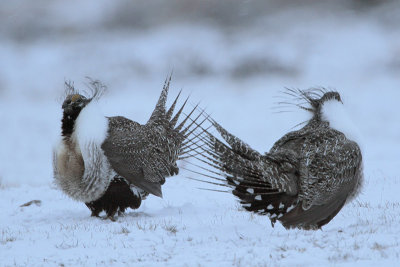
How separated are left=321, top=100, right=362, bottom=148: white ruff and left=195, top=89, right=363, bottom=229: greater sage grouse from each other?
0.29 m

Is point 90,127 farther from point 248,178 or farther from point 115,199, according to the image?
point 248,178

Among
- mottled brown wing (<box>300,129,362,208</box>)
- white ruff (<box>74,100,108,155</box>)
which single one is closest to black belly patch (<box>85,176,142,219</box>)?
white ruff (<box>74,100,108,155</box>)

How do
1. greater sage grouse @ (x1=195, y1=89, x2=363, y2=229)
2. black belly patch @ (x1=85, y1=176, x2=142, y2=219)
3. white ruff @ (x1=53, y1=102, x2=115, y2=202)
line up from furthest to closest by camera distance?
black belly patch @ (x1=85, y1=176, x2=142, y2=219) < white ruff @ (x1=53, y1=102, x2=115, y2=202) < greater sage grouse @ (x1=195, y1=89, x2=363, y2=229)

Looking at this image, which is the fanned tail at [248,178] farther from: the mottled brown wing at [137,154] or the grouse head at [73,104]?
the grouse head at [73,104]

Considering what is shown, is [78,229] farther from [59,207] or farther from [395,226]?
[395,226]

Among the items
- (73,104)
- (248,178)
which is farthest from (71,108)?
(248,178)

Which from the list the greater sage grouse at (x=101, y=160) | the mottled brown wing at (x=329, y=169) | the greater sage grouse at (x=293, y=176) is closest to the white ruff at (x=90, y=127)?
the greater sage grouse at (x=101, y=160)

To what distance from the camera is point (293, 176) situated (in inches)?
175

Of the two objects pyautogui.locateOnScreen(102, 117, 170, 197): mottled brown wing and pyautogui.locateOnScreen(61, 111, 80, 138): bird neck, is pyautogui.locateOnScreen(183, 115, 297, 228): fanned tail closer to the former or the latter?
pyautogui.locateOnScreen(102, 117, 170, 197): mottled brown wing

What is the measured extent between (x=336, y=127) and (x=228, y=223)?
4.39 ft

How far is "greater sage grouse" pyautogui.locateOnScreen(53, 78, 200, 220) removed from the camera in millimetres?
5609

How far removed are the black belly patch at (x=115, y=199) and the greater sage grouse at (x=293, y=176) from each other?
1469mm

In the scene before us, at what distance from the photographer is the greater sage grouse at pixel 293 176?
438 cm

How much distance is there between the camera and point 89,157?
18.3 feet
